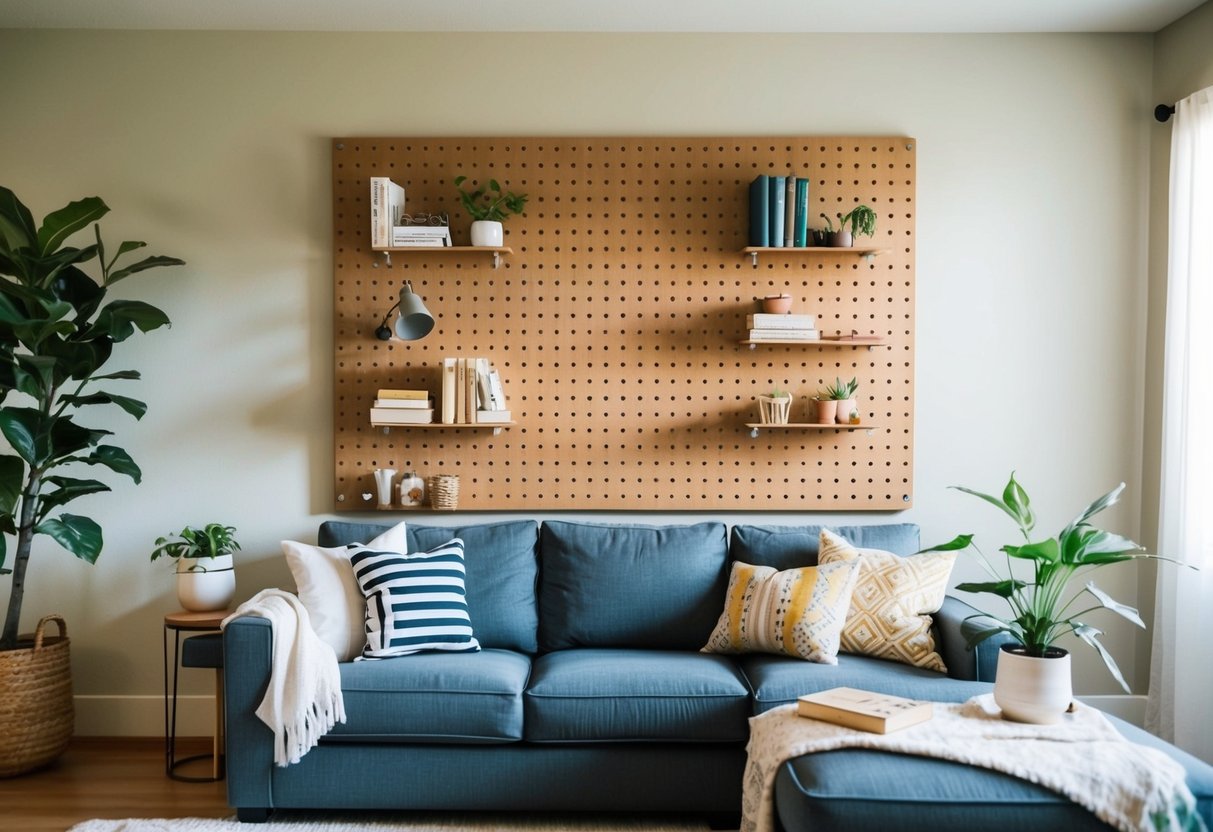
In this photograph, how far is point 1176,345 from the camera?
353cm

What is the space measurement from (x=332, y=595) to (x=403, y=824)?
30.6 inches

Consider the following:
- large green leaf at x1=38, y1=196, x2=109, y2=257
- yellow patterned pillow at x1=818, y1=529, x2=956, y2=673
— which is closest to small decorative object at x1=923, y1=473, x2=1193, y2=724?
yellow patterned pillow at x1=818, y1=529, x2=956, y2=673

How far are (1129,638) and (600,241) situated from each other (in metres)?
2.67

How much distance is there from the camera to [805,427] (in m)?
3.67

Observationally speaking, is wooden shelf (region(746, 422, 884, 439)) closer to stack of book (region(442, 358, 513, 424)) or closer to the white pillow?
stack of book (region(442, 358, 513, 424))

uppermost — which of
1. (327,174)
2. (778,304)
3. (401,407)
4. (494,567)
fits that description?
(327,174)

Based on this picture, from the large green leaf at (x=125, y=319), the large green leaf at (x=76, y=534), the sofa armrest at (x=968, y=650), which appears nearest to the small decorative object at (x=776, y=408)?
the sofa armrest at (x=968, y=650)

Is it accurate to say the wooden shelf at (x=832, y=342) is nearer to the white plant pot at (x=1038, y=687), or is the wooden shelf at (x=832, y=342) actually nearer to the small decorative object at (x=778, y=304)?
the small decorative object at (x=778, y=304)

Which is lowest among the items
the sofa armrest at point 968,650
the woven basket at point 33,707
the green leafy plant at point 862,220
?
the woven basket at point 33,707

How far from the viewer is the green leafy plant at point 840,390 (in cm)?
368

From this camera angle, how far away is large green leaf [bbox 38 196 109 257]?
3389mm

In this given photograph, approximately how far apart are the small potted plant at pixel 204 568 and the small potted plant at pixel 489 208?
1.49 m

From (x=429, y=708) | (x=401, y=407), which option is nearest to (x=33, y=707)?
(x=429, y=708)

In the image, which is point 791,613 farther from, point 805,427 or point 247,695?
point 247,695
